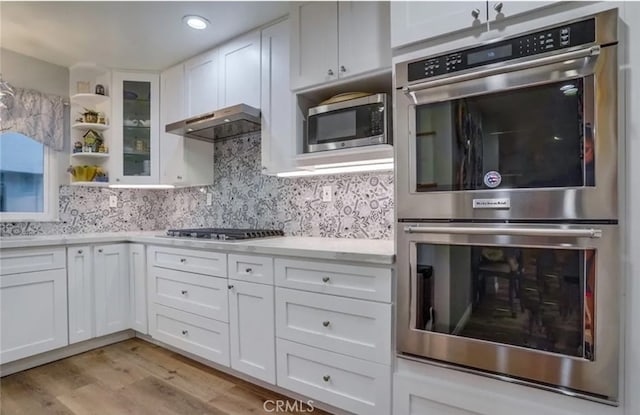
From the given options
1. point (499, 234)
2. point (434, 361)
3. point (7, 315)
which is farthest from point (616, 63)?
point (7, 315)

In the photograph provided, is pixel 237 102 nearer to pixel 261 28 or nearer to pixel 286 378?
pixel 261 28

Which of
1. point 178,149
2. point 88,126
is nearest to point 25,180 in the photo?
point 88,126

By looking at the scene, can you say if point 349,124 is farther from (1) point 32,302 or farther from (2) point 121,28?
(1) point 32,302

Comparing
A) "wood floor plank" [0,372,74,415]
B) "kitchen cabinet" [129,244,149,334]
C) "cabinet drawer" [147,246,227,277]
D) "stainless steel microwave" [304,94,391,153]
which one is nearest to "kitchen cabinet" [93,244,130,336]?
"kitchen cabinet" [129,244,149,334]

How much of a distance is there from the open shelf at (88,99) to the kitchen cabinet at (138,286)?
1.33m

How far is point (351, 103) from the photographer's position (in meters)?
1.86

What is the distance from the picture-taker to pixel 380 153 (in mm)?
1795

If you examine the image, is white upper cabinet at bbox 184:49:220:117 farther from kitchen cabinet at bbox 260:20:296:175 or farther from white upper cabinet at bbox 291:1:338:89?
white upper cabinet at bbox 291:1:338:89

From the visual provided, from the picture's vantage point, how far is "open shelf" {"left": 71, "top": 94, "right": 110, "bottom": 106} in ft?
9.59

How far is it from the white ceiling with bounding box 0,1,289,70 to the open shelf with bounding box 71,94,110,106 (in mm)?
282

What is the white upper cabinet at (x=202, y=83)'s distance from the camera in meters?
2.61

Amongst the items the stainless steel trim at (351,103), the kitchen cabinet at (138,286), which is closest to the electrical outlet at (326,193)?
the stainless steel trim at (351,103)

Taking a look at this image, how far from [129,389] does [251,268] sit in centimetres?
106

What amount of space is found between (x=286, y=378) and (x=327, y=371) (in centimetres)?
28
